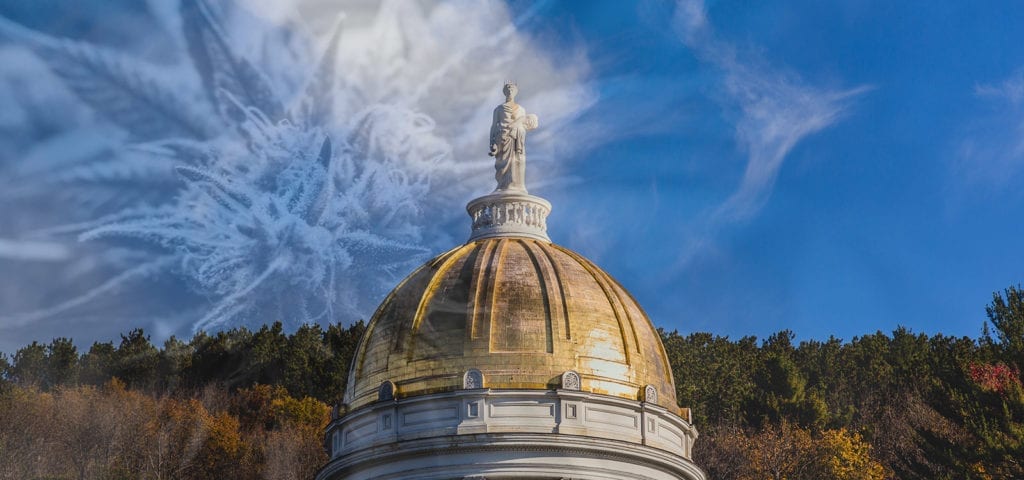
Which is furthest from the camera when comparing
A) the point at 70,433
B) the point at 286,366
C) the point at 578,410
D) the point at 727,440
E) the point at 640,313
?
the point at 286,366

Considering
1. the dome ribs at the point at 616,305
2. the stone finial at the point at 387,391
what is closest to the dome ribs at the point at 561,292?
the dome ribs at the point at 616,305

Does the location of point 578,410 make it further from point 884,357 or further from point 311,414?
point 884,357

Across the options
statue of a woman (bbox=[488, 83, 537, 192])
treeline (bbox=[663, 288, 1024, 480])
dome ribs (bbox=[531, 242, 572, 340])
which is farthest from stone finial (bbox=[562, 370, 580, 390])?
treeline (bbox=[663, 288, 1024, 480])

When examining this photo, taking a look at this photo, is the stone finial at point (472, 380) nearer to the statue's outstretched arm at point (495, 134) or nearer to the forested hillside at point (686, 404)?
the statue's outstretched arm at point (495, 134)

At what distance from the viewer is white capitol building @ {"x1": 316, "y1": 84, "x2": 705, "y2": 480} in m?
47.6

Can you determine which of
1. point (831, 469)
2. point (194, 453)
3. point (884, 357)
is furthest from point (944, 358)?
point (194, 453)

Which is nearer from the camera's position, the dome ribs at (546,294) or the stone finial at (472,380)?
the stone finial at (472,380)

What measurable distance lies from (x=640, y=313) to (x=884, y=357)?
42.6 m

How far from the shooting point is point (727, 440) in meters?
76.3

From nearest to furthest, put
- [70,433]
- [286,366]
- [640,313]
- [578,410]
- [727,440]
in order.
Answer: [578,410], [640,313], [70,433], [727,440], [286,366]

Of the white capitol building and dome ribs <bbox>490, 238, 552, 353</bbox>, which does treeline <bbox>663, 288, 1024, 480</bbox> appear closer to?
the white capitol building

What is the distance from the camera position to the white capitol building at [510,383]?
1875 inches

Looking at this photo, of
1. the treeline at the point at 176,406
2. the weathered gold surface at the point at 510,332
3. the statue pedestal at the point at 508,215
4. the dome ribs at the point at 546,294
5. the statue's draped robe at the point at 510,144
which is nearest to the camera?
the weathered gold surface at the point at 510,332

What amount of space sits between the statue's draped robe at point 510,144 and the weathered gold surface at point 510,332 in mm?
4271
